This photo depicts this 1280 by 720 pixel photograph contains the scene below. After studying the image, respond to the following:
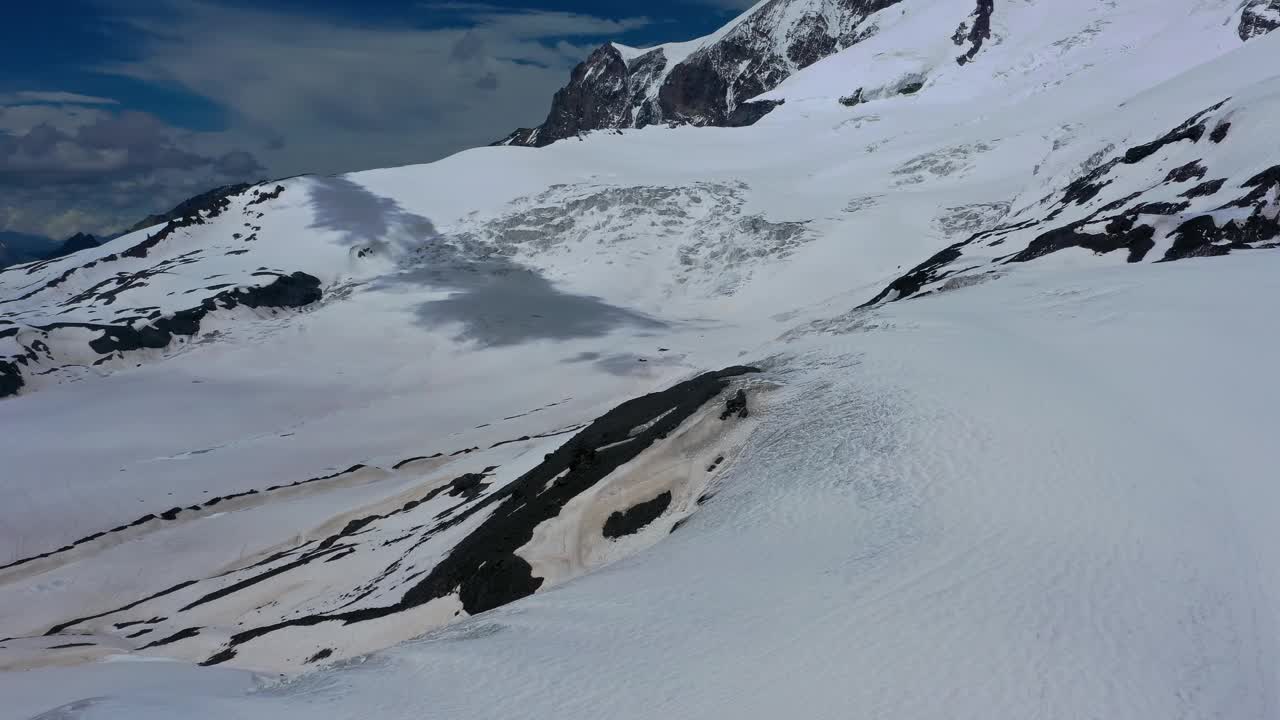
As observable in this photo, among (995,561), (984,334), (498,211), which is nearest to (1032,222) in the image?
(984,334)

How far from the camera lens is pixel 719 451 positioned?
76.7 feet

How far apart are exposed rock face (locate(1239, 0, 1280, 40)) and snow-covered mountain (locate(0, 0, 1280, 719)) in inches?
24.6

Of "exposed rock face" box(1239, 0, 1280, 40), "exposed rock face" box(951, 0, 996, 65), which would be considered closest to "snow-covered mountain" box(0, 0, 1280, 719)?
"exposed rock face" box(1239, 0, 1280, 40)

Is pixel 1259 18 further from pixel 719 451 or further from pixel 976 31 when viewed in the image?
pixel 719 451

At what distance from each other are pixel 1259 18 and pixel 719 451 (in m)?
123

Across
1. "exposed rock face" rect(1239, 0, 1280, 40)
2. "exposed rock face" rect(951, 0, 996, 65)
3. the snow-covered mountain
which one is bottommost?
the snow-covered mountain

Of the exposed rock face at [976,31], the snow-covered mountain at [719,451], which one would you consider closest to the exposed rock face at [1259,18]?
the snow-covered mountain at [719,451]

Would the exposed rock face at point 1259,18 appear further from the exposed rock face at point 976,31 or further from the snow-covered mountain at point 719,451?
the exposed rock face at point 976,31

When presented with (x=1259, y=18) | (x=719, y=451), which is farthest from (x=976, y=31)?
(x=719, y=451)

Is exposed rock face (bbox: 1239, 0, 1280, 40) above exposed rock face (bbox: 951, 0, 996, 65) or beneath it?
beneath

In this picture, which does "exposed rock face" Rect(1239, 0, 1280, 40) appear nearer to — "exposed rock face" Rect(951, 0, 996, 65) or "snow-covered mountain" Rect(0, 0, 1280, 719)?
"snow-covered mountain" Rect(0, 0, 1280, 719)

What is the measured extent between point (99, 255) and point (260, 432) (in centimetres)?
12657

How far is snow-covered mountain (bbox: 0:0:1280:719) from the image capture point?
1167cm

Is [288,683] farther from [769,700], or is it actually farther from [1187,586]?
[1187,586]
